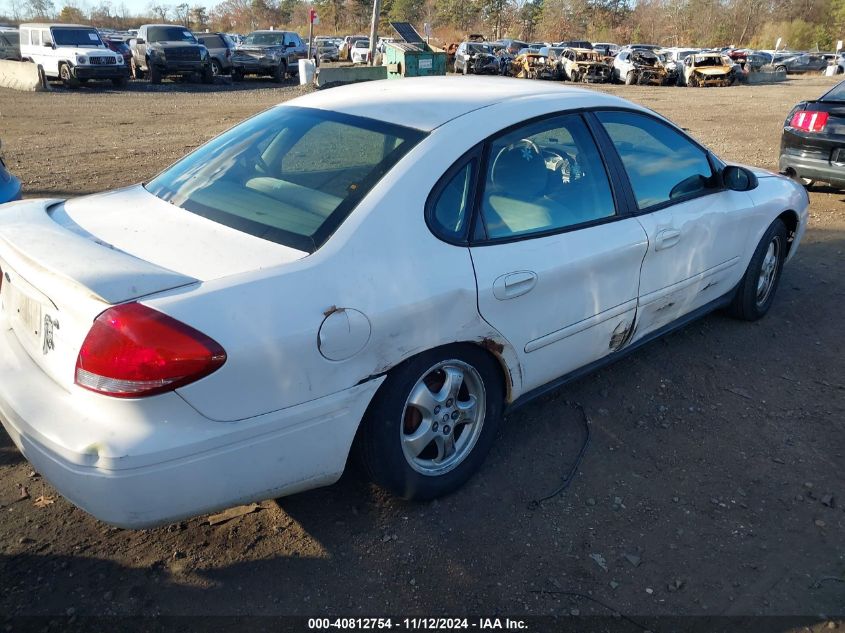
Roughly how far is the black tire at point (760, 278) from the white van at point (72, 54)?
878 inches

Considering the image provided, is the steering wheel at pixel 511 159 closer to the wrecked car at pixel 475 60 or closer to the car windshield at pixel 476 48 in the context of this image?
the wrecked car at pixel 475 60

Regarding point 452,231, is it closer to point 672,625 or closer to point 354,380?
point 354,380

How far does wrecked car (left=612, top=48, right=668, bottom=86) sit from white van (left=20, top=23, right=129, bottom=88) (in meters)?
20.3

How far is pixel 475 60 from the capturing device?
101 feet

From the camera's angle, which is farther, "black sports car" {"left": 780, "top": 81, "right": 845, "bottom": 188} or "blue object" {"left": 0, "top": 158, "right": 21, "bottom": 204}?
"black sports car" {"left": 780, "top": 81, "right": 845, "bottom": 188}

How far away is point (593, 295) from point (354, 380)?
4.47ft

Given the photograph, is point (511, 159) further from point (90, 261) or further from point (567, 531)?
point (90, 261)

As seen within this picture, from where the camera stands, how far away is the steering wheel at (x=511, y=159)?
306 cm

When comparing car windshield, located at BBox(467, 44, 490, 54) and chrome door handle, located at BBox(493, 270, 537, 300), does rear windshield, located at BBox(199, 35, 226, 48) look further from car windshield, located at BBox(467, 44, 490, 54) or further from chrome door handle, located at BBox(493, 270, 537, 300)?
chrome door handle, located at BBox(493, 270, 537, 300)

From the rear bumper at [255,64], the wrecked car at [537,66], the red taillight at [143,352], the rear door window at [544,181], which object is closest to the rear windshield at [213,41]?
the rear bumper at [255,64]

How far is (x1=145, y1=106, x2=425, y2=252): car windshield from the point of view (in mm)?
2701

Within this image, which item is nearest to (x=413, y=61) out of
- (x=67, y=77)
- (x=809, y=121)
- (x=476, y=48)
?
(x=67, y=77)

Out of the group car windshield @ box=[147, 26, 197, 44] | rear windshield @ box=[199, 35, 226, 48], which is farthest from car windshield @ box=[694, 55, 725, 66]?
car windshield @ box=[147, 26, 197, 44]

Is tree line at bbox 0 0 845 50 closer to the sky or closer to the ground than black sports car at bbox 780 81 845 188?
closer to the sky
